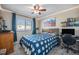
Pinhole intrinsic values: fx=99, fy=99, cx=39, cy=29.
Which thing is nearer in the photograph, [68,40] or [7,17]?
[7,17]

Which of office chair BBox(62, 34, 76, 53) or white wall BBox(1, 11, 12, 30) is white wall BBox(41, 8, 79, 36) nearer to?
office chair BBox(62, 34, 76, 53)

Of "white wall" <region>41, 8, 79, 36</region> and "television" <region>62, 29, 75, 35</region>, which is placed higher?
"white wall" <region>41, 8, 79, 36</region>

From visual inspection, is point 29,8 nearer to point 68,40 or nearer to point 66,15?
point 66,15

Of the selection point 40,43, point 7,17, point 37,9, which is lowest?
point 40,43

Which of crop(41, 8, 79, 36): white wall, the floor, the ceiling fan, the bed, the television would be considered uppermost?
the ceiling fan

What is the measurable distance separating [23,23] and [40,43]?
509mm

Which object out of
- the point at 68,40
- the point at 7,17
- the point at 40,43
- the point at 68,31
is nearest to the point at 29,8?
the point at 7,17

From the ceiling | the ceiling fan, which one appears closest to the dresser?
the ceiling

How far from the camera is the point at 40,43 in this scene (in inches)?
71.4

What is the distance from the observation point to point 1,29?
1.79 m

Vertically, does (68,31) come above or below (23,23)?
below

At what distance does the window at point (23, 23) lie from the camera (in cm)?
186

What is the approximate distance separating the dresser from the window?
0.20 m

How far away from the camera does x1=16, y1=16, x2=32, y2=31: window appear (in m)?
1.86
